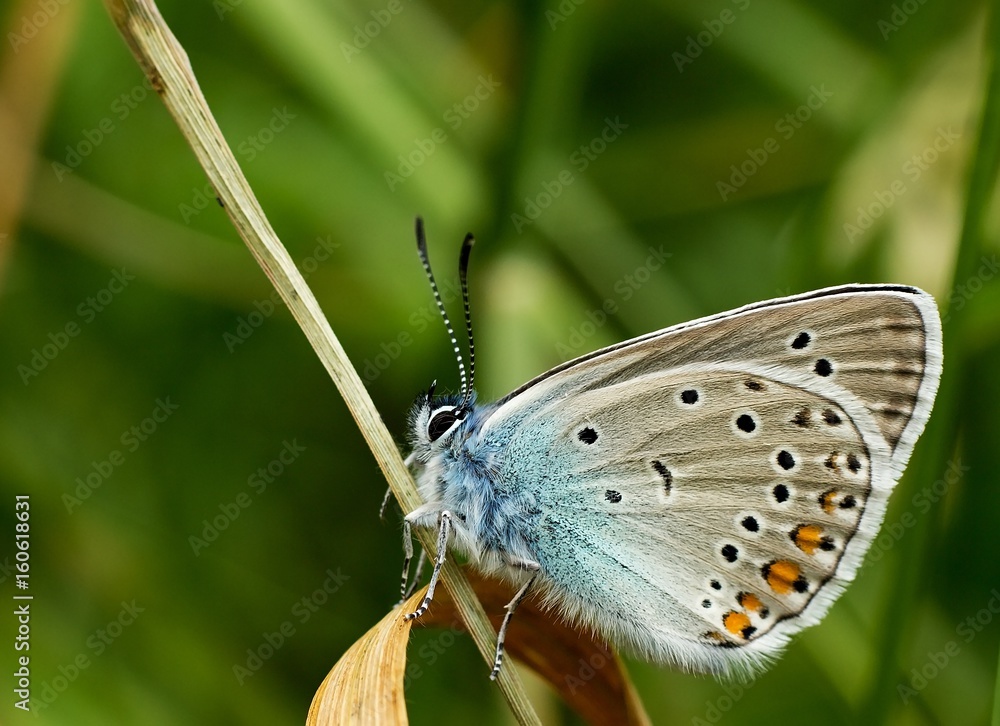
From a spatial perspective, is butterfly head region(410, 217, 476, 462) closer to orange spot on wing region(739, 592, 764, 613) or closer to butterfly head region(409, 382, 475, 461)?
butterfly head region(409, 382, 475, 461)

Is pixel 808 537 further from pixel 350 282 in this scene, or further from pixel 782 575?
pixel 350 282

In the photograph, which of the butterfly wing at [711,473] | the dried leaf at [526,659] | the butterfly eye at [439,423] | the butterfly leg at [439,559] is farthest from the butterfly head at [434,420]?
the dried leaf at [526,659]

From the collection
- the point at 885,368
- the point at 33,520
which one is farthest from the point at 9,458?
the point at 885,368

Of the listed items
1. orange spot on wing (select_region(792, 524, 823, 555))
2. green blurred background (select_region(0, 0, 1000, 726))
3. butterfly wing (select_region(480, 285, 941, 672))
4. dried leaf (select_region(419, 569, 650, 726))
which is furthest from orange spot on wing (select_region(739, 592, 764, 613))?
green blurred background (select_region(0, 0, 1000, 726))

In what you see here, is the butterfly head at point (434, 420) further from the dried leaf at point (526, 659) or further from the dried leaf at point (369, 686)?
the dried leaf at point (369, 686)

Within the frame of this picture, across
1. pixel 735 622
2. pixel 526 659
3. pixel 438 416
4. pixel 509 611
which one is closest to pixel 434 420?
pixel 438 416
